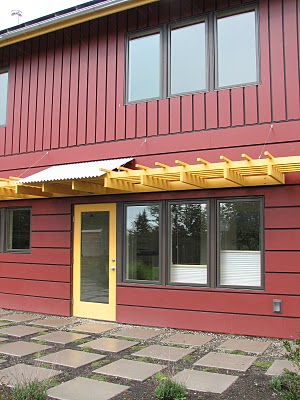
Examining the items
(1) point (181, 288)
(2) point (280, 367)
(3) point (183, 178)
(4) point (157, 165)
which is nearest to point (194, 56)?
(4) point (157, 165)

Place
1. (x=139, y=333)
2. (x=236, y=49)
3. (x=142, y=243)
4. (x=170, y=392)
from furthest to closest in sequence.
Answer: (x=142, y=243) < (x=236, y=49) < (x=139, y=333) < (x=170, y=392)

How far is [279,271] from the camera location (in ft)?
21.0

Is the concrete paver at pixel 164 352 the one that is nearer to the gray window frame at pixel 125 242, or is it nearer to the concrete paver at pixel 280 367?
the concrete paver at pixel 280 367

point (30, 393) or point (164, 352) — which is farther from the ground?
point (30, 393)

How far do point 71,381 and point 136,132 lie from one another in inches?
175

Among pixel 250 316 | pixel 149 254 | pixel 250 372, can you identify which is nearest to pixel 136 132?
pixel 149 254

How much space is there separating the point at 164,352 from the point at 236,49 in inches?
189

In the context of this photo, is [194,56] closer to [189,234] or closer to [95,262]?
[189,234]

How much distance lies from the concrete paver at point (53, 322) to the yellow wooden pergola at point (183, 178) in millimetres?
2328

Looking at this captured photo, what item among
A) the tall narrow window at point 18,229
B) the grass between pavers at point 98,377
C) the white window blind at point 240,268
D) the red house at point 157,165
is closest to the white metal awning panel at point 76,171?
the red house at point 157,165

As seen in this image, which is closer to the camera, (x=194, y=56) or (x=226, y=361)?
(x=226, y=361)

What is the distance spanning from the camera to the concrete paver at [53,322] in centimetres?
762

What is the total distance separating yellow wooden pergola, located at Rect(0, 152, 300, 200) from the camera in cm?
574

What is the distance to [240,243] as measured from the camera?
6.83 metres
